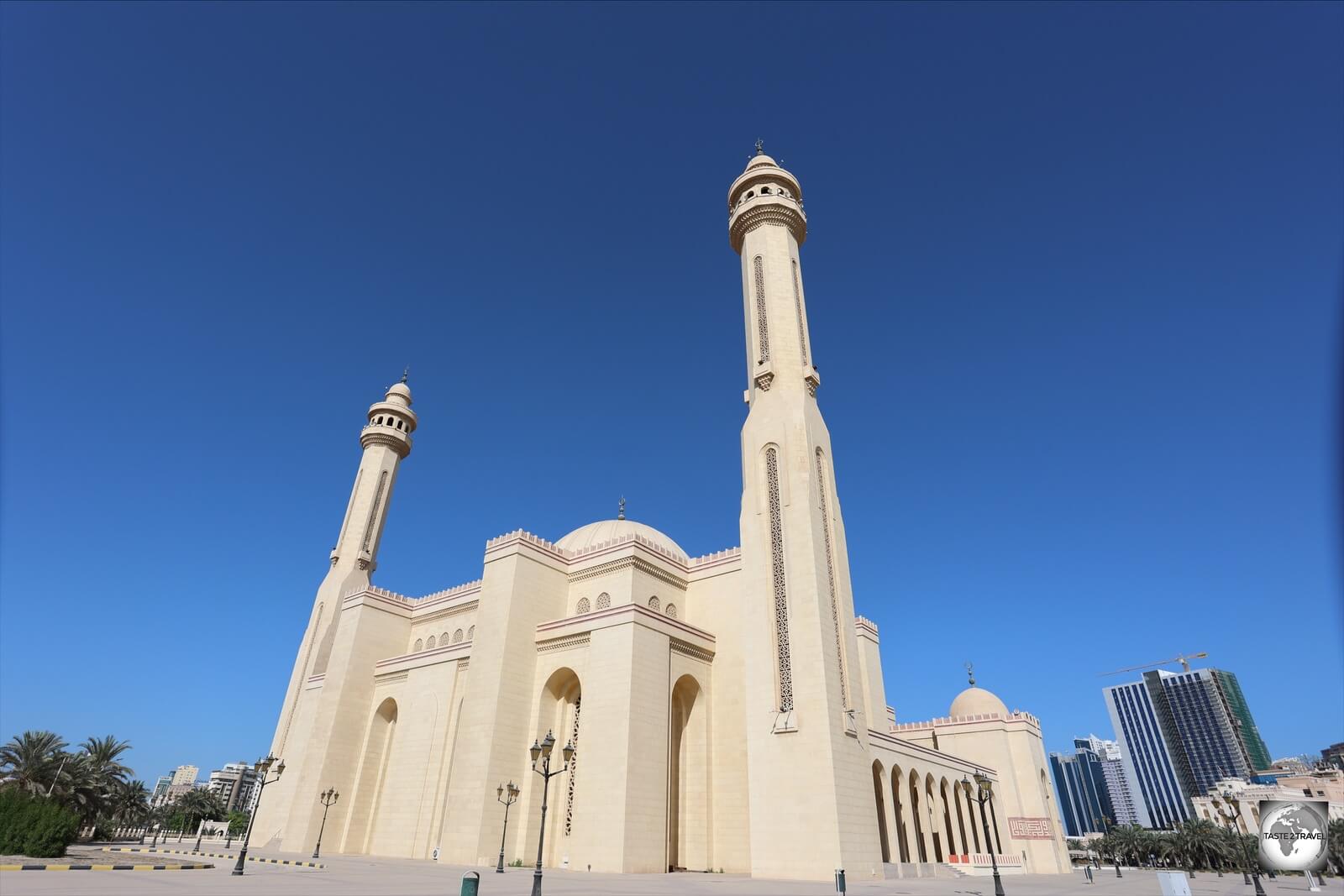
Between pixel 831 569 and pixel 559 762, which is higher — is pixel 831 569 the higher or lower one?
the higher one

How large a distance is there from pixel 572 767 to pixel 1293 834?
19.4 meters

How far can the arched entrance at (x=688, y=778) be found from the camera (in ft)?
74.1

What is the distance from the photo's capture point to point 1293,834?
30.0 ft

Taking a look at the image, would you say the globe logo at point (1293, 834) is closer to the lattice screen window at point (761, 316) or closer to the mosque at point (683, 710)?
the mosque at point (683, 710)

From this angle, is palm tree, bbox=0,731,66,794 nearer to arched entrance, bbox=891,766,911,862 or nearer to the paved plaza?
the paved plaza

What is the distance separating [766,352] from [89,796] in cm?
3502

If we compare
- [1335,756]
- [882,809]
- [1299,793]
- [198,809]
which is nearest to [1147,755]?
[1335,756]

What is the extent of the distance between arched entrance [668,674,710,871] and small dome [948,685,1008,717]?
16.9m

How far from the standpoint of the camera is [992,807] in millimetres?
31828

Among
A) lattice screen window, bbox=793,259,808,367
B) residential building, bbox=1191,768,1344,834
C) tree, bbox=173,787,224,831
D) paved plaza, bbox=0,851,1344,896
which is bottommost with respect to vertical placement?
paved plaza, bbox=0,851,1344,896

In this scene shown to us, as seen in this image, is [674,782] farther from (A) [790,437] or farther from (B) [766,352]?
(B) [766,352]

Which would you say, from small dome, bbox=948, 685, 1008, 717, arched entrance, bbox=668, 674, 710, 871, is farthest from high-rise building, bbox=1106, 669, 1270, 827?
arched entrance, bbox=668, 674, 710, 871

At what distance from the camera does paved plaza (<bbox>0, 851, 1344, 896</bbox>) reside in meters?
11.3

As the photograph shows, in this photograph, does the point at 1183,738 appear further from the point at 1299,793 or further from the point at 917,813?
the point at 917,813
